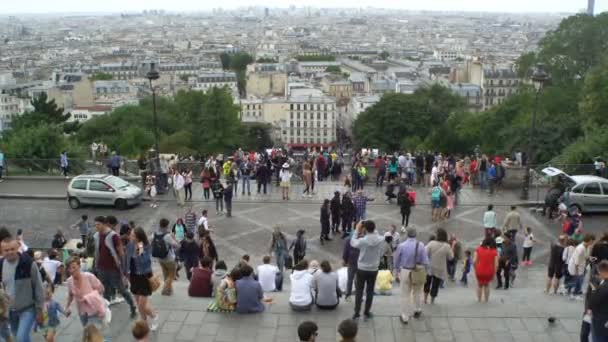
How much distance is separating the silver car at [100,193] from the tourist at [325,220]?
6.68 m

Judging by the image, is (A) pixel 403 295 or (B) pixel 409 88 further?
(B) pixel 409 88

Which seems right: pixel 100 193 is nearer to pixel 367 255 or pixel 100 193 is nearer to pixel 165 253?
pixel 165 253

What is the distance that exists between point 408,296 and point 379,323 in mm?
642

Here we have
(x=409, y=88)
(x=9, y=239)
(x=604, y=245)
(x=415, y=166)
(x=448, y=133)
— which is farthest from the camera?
(x=409, y=88)

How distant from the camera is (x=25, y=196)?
78.9ft

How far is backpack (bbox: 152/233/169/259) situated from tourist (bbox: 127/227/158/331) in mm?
960

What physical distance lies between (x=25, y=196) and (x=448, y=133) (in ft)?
203

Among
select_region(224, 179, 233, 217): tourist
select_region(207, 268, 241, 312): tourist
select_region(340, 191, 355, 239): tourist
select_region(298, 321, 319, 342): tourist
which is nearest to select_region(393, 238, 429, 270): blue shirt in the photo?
select_region(207, 268, 241, 312): tourist

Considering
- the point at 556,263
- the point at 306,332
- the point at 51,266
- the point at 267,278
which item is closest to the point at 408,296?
the point at 267,278

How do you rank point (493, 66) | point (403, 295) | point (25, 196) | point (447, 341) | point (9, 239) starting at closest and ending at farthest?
point (9, 239), point (447, 341), point (403, 295), point (25, 196), point (493, 66)

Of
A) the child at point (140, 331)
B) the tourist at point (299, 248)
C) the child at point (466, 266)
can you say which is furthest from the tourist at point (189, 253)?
the child at point (140, 331)

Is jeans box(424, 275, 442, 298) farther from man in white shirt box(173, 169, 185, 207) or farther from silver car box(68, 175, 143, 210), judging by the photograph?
silver car box(68, 175, 143, 210)

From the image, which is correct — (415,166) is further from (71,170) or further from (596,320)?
(596,320)

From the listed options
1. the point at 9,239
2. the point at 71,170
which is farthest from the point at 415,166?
the point at 9,239
